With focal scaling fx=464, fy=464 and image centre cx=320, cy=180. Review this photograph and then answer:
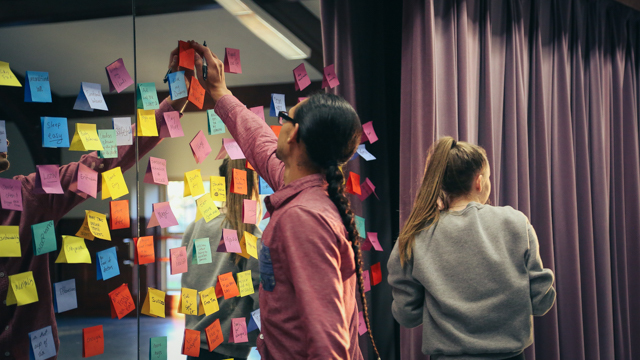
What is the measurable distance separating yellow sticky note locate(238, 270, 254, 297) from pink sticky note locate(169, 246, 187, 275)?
197 millimetres

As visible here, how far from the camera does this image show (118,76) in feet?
4.50

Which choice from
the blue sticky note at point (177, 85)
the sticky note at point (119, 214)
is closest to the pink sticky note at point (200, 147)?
the blue sticky note at point (177, 85)

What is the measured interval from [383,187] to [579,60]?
4.65ft

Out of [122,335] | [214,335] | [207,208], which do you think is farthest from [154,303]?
[207,208]

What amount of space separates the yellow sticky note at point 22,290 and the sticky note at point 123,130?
0.43 m

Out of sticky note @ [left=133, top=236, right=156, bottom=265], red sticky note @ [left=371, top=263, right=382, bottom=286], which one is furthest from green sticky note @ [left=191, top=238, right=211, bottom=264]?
red sticky note @ [left=371, top=263, right=382, bottom=286]

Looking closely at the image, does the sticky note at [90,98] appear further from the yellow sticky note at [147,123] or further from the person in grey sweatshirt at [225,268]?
the person in grey sweatshirt at [225,268]

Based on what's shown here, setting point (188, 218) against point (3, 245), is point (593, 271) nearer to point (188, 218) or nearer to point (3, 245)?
point (188, 218)

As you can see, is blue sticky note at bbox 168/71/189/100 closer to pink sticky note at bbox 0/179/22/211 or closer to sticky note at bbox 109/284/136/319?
pink sticky note at bbox 0/179/22/211

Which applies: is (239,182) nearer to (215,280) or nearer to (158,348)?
(215,280)

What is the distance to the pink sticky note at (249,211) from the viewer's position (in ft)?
5.22

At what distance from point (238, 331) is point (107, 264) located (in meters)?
0.49

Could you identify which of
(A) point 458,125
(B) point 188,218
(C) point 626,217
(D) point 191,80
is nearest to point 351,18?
(A) point 458,125

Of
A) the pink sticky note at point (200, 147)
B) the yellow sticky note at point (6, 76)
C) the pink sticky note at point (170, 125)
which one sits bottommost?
the pink sticky note at point (200, 147)
